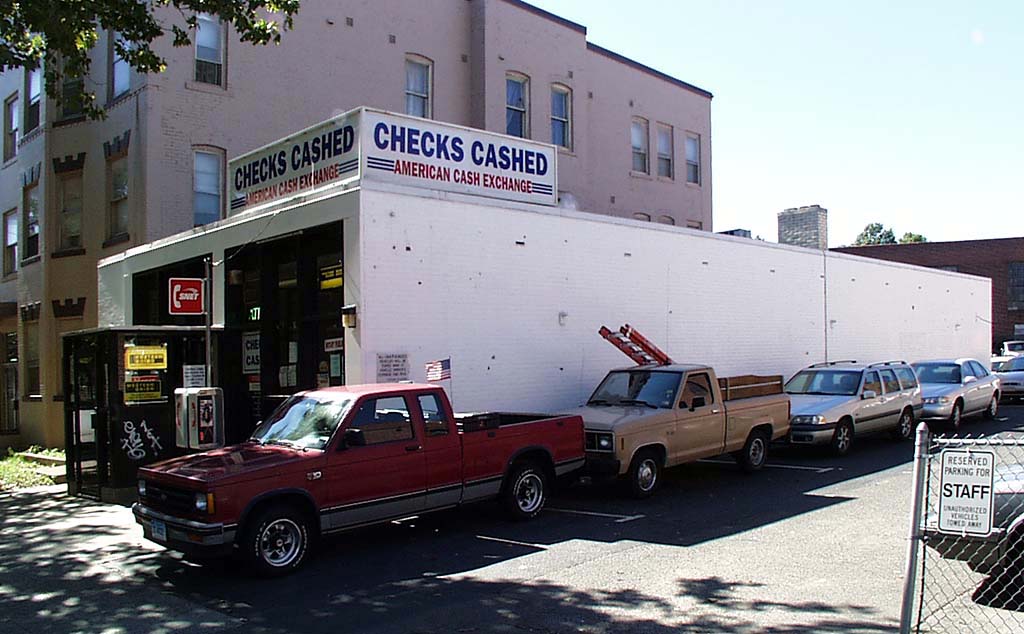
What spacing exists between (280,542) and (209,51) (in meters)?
15.0

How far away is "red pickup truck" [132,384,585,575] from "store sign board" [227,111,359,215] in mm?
5244

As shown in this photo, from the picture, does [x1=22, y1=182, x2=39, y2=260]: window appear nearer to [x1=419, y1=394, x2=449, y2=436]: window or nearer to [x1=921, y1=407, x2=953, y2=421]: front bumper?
[x1=419, y1=394, x2=449, y2=436]: window

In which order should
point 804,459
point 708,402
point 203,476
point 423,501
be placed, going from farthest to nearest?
point 804,459
point 708,402
point 423,501
point 203,476

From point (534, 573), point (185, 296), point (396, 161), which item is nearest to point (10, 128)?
point (185, 296)

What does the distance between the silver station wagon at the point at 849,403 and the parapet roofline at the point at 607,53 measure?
13.9 m

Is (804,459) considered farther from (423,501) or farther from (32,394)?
(32,394)

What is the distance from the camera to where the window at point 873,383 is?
53.4 ft

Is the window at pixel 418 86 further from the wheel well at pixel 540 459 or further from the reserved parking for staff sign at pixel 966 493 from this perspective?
the reserved parking for staff sign at pixel 966 493

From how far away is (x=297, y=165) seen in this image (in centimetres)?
1489

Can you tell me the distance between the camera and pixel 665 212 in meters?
30.1

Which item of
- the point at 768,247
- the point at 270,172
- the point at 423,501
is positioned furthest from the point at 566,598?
the point at 768,247

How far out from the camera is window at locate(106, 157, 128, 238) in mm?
20047

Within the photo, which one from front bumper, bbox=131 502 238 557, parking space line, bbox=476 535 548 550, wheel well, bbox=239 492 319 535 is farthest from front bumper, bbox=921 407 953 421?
front bumper, bbox=131 502 238 557

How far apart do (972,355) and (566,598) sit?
29207 mm
